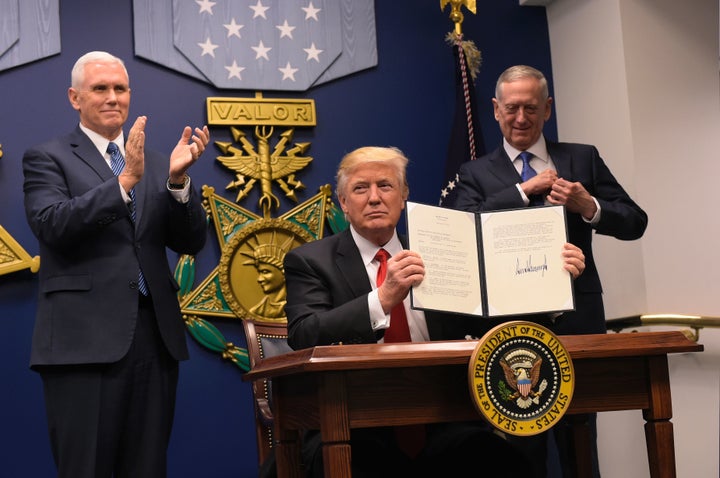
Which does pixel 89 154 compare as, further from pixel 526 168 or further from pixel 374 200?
pixel 526 168

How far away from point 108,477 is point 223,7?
2684mm

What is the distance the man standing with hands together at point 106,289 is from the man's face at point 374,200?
590 mm

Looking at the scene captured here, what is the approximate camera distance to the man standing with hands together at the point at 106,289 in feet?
10.6

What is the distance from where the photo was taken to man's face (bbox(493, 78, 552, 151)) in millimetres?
3828

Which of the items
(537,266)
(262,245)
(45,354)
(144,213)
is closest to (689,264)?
(262,245)

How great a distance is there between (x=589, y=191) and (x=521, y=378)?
1.62 metres

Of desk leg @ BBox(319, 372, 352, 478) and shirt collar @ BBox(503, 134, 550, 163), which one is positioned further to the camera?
shirt collar @ BBox(503, 134, 550, 163)

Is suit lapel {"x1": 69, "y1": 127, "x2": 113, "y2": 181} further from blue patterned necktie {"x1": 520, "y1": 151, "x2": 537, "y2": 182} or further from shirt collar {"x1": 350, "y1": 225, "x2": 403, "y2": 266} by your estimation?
blue patterned necktie {"x1": 520, "y1": 151, "x2": 537, "y2": 182}

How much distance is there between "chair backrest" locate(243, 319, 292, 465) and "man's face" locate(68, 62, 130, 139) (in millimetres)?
983

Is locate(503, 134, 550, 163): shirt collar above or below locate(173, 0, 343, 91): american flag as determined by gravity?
below

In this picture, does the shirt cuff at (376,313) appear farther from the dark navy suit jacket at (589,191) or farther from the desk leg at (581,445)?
the dark navy suit jacket at (589,191)

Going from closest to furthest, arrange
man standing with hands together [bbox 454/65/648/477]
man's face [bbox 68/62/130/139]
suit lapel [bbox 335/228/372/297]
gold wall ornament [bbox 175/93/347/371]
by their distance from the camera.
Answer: suit lapel [bbox 335/228/372/297] → man's face [bbox 68/62/130/139] → man standing with hands together [bbox 454/65/648/477] → gold wall ornament [bbox 175/93/347/371]
